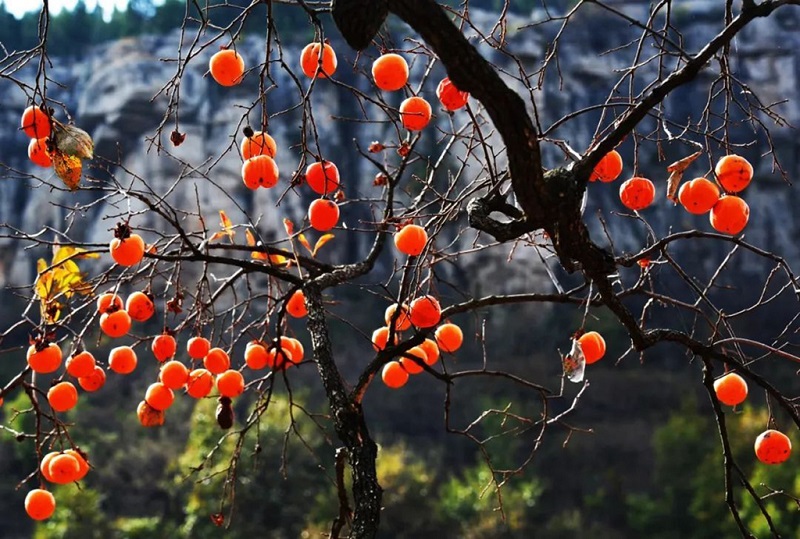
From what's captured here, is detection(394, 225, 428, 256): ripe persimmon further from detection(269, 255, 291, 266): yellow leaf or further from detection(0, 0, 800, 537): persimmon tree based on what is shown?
detection(269, 255, 291, 266): yellow leaf

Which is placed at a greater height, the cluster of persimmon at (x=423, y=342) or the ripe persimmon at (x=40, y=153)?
the ripe persimmon at (x=40, y=153)

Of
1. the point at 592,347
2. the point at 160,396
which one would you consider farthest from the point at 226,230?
the point at 592,347

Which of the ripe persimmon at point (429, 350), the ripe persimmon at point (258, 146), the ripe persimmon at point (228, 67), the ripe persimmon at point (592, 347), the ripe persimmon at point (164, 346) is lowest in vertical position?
the ripe persimmon at point (592, 347)

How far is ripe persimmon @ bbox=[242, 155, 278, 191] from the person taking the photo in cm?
173

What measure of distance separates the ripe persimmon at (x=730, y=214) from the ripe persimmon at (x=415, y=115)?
53cm

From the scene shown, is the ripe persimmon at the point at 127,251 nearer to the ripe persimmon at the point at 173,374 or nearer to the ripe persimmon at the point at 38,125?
the ripe persimmon at the point at 38,125

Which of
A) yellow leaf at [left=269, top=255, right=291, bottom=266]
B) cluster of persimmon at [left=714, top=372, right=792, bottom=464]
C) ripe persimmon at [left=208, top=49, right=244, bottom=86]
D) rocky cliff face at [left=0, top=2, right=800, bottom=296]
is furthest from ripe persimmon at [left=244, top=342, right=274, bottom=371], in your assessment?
rocky cliff face at [left=0, top=2, right=800, bottom=296]

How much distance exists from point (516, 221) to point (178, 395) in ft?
45.8

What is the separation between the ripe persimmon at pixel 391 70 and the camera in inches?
65.6

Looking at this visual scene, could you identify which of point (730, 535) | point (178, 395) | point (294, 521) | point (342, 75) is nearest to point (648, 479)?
point (730, 535)

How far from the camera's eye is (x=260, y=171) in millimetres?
1736

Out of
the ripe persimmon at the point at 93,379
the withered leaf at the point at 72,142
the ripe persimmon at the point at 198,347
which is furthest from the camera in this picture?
the ripe persimmon at the point at 198,347

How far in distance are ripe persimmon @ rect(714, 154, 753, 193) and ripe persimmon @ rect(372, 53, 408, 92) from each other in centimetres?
59

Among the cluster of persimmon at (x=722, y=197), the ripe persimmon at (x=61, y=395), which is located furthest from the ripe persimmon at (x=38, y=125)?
the cluster of persimmon at (x=722, y=197)
